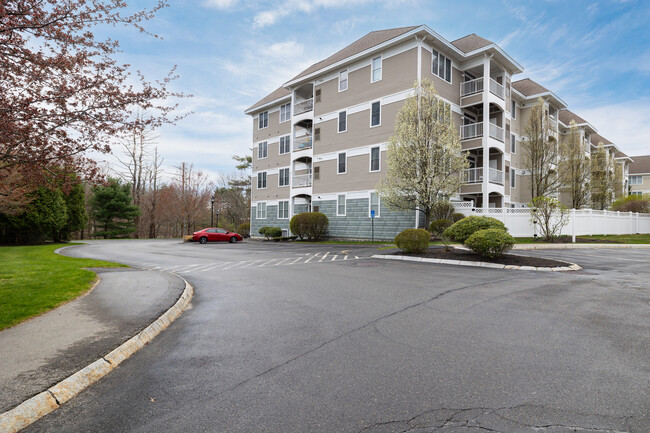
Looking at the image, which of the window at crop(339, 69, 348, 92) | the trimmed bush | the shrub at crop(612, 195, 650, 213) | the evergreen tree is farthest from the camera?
the evergreen tree

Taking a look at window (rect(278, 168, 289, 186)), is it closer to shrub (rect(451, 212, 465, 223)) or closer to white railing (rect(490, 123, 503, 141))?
shrub (rect(451, 212, 465, 223))

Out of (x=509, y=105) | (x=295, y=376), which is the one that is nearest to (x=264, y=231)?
(x=509, y=105)

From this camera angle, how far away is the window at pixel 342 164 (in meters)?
28.4

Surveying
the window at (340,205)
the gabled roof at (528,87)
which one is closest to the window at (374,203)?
the window at (340,205)

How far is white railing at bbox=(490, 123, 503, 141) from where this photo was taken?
83.1 ft

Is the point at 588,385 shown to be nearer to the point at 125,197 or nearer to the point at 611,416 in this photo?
the point at 611,416

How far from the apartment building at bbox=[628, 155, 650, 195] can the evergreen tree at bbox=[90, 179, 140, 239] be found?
7730cm

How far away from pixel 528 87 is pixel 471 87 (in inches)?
439

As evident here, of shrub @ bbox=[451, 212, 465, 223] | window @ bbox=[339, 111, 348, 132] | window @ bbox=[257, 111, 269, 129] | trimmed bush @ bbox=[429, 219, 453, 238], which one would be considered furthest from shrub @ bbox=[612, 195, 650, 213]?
window @ bbox=[257, 111, 269, 129]

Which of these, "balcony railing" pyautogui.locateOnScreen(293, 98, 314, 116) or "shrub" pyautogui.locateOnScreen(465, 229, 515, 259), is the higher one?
"balcony railing" pyautogui.locateOnScreen(293, 98, 314, 116)

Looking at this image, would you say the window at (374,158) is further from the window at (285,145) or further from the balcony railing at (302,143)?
the window at (285,145)

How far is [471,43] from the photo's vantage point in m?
26.7

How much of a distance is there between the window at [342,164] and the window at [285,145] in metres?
8.21

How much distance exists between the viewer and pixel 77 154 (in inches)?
238
